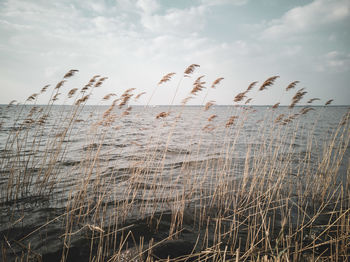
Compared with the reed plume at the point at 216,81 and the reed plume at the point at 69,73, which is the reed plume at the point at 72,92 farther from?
the reed plume at the point at 216,81

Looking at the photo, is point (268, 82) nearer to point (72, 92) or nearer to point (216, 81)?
point (216, 81)

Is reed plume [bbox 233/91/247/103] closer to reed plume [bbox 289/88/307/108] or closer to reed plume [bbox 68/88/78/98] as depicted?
reed plume [bbox 289/88/307/108]

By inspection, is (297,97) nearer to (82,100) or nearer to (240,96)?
(240,96)

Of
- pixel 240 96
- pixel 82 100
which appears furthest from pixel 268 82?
pixel 82 100

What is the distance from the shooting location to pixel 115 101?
A: 4613mm

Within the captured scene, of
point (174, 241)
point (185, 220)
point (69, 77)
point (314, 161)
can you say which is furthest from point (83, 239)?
point (314, 161)

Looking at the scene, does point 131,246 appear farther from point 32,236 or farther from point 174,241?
point 32,236

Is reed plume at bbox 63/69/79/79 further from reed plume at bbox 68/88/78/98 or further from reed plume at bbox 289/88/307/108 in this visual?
reed plume at bbox 289/88/307/108

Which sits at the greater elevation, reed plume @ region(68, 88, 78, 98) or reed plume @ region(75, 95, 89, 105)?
reed plume @ region(68, 88, 78, 98)

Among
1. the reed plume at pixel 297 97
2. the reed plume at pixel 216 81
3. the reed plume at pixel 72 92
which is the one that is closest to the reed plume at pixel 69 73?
the reed plume at pixel 72 92

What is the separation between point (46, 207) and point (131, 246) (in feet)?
7.74

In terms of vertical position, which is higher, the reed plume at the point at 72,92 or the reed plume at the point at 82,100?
the reed plume at the point at 72,92

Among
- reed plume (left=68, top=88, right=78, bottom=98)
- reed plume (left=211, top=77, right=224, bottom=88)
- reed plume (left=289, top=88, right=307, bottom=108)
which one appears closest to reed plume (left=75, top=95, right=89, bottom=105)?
reed plume (left=68, top=88, right=78, bottom=98)

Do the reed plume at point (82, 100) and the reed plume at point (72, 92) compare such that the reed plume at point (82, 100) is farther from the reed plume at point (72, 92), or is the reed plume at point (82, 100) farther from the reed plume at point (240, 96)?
the reed plume at point (240, 96)
